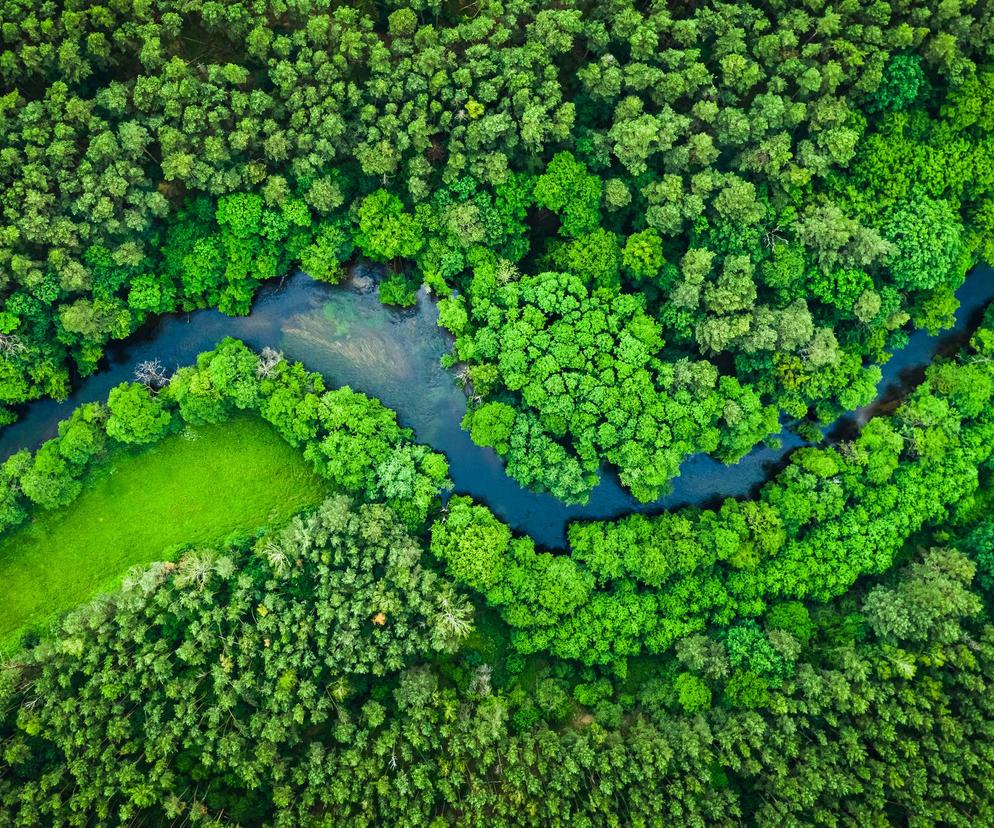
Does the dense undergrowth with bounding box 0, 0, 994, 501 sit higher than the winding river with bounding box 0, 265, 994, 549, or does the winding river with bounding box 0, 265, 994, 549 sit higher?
the dense undergrowth with bounding box 0, 0, 994, 501

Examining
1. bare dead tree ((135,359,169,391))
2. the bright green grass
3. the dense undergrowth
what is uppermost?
the dense undergrowth

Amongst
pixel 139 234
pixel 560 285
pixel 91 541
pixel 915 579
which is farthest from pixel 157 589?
pixel 915 579

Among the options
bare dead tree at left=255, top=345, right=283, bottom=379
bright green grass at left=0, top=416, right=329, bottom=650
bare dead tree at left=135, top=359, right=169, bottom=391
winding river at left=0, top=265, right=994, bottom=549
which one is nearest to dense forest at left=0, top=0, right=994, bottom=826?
bare dead tree at left=135, top=359, right=169, bottom=391

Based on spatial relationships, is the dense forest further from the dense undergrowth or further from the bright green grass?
the bright green grass

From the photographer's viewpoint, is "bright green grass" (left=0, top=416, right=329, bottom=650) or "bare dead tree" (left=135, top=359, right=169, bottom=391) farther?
"bare dead tree" (left=135, top=359, right=169, bottom=391)

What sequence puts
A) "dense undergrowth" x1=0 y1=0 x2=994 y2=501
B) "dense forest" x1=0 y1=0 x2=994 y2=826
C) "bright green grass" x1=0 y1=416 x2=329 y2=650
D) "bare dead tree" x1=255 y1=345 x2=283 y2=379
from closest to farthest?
"dense forest" x1=0 y1=0 x2=994 y2=826
"dense undergrowth" x1=0 y1=0 x2=994 y2=501
"bare dead tree" x1=255 y1=345 x2=283 y2=379
"bright green grass" x1=0 y1=416 x2=329 y2=650

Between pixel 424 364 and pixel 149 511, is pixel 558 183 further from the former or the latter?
pixel 149 511

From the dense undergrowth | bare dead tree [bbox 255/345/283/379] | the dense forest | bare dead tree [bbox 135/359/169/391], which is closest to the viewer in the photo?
the dense forest
